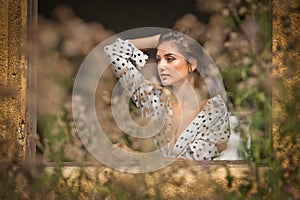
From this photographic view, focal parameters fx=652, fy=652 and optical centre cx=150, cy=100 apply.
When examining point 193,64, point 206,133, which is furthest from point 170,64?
point 206,133

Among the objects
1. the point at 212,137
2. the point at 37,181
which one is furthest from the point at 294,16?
the point at 37,181

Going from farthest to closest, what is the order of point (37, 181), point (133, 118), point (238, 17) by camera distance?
point (238, 17), point (133, 118), point (37, 181)

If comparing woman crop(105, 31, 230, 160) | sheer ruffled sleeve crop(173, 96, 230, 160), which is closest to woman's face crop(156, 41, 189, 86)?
woman crop(105, 31, 230, 160)

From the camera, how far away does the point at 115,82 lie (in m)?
2.14

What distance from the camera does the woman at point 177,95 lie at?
2.12m

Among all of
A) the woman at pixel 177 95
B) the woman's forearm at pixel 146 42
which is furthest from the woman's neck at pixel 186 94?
the woman's forearm at pixel 146 42

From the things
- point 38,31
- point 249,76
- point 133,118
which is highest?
point 38,31

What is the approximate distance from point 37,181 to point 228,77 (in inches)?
33.7

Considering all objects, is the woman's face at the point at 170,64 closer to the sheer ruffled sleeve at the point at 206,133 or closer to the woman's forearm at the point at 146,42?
the woman's forearm at the point at 146,42

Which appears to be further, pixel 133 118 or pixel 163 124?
pixel 163 124

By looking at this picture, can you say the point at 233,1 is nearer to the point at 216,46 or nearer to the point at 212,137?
the point at 216,46

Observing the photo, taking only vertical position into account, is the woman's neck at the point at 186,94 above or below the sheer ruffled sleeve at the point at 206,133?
above

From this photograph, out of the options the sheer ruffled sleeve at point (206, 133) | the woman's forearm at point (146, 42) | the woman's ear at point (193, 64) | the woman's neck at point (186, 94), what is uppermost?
the woman's forearm at point (146, 42)

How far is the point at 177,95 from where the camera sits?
2154mm
